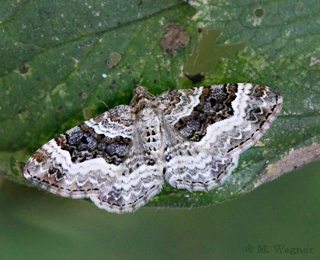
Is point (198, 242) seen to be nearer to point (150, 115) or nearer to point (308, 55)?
point (150, 115)

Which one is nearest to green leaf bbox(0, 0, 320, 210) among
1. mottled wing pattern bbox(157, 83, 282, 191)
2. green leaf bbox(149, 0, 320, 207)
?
green leaf bbox(149, 0, 320, 207)

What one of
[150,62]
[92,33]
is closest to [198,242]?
[150,62]

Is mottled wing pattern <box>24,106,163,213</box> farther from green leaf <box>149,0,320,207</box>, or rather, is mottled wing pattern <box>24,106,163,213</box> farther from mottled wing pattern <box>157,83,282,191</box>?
green leaf <box>149,0,320,207</box>

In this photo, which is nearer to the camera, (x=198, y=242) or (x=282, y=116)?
(x=282, y=116)

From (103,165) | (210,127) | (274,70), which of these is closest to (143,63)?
(210,127)

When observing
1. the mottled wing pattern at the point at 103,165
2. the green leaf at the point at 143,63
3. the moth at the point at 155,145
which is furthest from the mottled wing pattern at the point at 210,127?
the mottled wing pattern at the point at 103,165

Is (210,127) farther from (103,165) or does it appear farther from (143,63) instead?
(103,165)

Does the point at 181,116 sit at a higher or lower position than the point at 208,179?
higher
